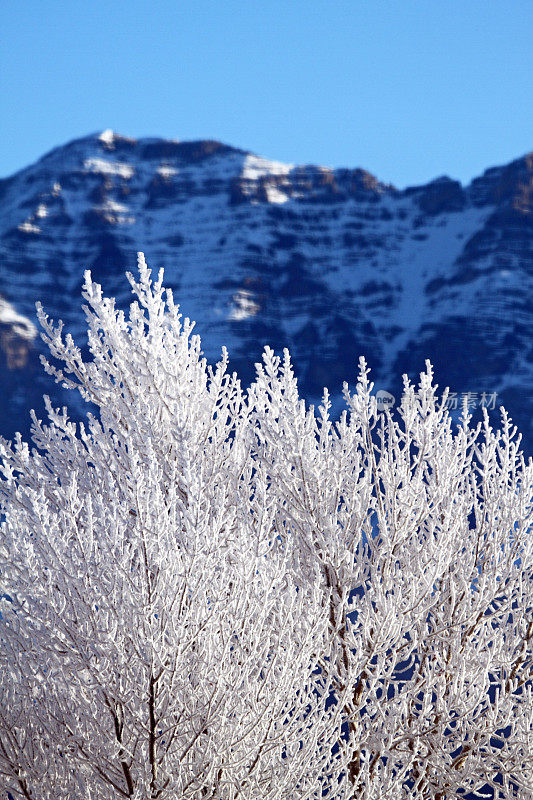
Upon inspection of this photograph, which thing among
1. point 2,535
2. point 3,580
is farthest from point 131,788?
point 2,535

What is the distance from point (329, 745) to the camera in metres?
6.45

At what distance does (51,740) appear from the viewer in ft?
21.0

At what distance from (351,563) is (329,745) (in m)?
1.98

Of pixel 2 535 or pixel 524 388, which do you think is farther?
pixel 524 388

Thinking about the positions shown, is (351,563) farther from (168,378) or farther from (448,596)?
(168,378)

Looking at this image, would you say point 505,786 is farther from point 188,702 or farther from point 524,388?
point 524,388

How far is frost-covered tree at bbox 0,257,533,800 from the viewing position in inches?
225

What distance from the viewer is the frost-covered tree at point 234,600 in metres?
5.72

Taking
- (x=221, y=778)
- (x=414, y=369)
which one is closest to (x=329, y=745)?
(x=221, y=778)

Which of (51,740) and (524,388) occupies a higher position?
(524,388)

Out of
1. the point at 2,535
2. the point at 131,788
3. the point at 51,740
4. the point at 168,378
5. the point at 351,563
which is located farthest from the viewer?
the point at 168,378

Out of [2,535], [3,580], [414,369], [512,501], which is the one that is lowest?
[3,580]

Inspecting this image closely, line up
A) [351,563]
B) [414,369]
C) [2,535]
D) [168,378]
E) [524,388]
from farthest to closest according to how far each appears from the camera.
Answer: [414,369] → [524,388] → [168,378] → [351,563] → [2,535]

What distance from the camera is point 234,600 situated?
19.6ft
